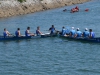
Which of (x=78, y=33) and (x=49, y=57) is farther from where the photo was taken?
(x=78, y=33)

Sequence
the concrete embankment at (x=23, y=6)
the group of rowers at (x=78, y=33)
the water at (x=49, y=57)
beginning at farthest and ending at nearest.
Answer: the concrete embankment at (x=23, y=6)
the group of rowers at (x=78, y=33)
the water at (x=49, y=57)

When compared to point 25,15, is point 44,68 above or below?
below

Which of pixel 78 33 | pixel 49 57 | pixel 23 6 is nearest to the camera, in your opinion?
pixel 49 57

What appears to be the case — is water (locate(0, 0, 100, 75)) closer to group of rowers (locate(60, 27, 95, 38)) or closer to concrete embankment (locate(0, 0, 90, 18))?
group of rowers (locate(60, 27, 95, 38))

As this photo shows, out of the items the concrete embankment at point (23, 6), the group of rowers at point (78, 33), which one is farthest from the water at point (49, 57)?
the concrete embankment at point (23, 6)

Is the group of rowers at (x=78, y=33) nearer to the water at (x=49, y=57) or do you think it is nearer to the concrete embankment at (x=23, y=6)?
the water at (x=49, y=57)

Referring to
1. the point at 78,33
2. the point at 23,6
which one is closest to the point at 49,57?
the point at 78,33

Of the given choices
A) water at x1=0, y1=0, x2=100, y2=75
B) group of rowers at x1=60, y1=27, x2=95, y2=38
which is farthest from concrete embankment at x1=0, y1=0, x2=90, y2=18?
group of rowers at x1=60, y1=27, x2=95, y2=38

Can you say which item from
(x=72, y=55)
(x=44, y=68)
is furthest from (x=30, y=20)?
(x=44, y=68)

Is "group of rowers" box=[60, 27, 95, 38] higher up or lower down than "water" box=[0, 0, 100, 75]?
higher up

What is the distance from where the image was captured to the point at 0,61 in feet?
131

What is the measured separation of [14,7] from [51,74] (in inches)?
1837

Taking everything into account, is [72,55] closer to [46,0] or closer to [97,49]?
[97,49]

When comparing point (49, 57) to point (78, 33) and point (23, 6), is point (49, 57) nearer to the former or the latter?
point (78, 33)
